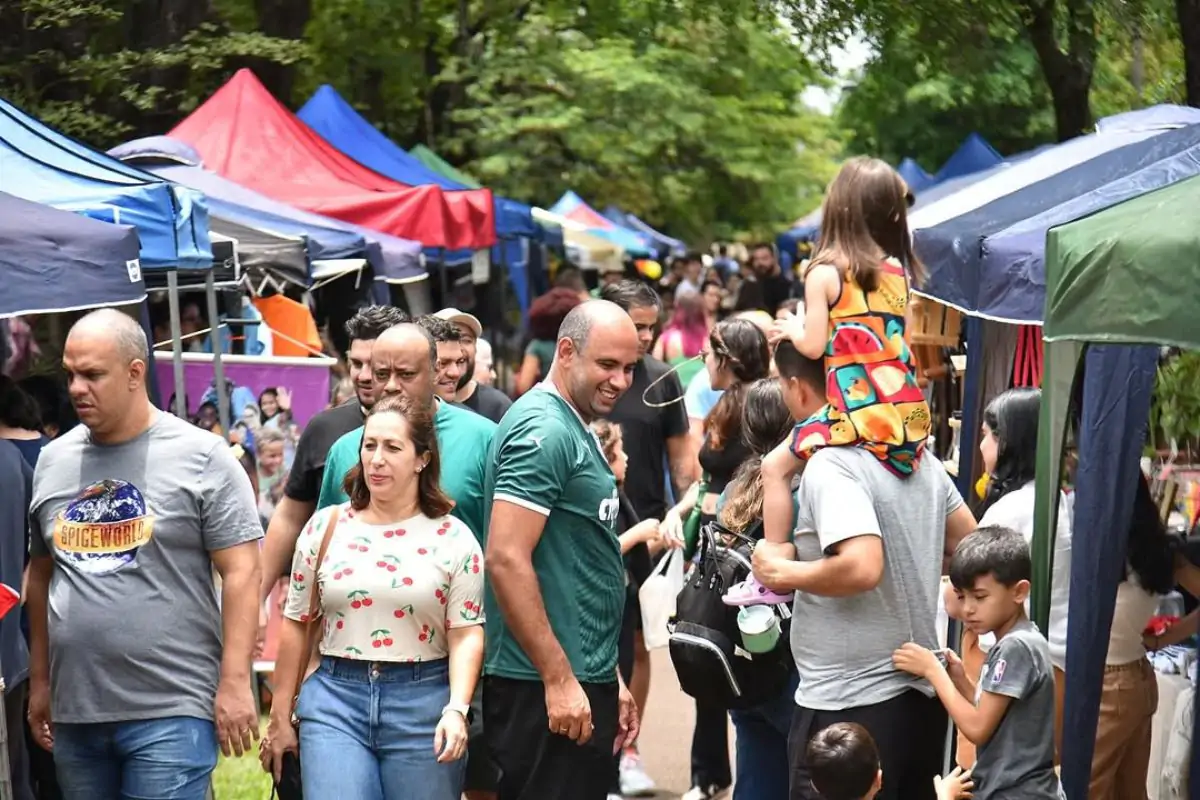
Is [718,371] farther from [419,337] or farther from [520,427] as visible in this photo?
[520,427]

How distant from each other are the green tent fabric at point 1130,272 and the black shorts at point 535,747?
181 centimetres

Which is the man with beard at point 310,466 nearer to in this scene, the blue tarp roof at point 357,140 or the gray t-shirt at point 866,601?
the gray t-shirt at point 866,601

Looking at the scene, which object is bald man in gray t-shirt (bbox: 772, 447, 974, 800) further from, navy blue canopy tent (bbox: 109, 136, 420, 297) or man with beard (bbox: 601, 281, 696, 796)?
navy blue canopy tent (bbox: 109, 136, 420, 297)

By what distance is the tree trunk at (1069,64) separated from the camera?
14.5 meters

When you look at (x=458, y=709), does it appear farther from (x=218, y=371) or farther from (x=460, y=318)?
(x=218, y=371)

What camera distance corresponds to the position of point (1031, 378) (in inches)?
374

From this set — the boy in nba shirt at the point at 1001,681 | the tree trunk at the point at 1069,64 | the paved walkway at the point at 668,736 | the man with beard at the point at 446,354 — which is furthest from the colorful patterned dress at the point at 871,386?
the tree trunk at the point at 1069,64

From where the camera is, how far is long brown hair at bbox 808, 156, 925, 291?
5.06 metres

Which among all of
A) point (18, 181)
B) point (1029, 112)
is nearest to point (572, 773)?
point (18, 181)

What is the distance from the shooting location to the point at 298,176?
15.5 m

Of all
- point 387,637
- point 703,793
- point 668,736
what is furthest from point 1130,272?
point 668,736

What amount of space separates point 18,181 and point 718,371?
327 cm

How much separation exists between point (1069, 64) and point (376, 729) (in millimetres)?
11608

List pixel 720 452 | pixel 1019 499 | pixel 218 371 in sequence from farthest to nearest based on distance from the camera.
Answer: pixel 218 371 < pixel 720 452 < pixel 1019 499
